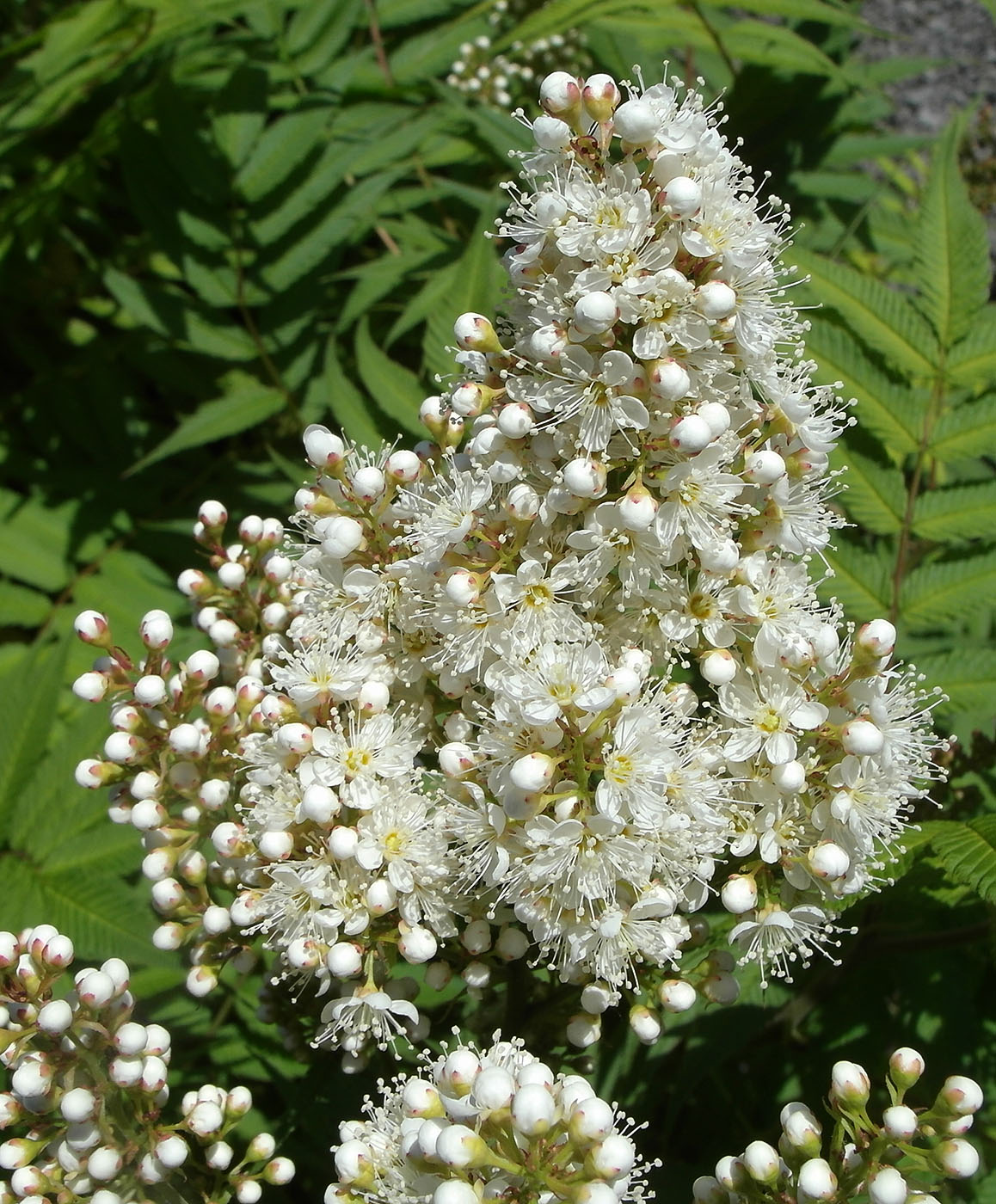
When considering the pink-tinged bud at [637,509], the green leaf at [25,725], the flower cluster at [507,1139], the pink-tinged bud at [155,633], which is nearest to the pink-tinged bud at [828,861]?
the flower cluster at [507,1139]

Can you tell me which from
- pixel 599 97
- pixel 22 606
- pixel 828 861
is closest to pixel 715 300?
pixel 599 97

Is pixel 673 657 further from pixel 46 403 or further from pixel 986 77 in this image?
pixel 986 77

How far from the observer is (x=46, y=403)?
15.1ft

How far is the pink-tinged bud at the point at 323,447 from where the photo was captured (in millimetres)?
2377

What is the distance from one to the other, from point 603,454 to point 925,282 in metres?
1.57

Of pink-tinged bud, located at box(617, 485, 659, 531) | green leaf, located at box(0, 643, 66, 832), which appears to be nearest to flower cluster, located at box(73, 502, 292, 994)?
green leaf, located at box(0, 643, 66, 832)

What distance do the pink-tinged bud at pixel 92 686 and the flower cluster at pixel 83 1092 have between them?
53 cm

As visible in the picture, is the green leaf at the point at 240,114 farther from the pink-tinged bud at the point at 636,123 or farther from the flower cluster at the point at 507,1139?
the flower cluster at the point at 507,1139

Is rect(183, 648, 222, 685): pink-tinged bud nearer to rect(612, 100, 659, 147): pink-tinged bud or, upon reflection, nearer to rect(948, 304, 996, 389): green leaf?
rect(612, 100, 659, 147): pink-tinged bud

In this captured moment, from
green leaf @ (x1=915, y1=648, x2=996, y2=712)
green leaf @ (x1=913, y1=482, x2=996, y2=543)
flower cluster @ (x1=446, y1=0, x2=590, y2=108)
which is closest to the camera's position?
green leaf @ (x1=915, y1=648, x2=996, y2=712)

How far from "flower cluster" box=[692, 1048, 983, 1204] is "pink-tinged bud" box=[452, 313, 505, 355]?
4.99ft

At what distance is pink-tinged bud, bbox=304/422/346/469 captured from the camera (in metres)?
2.38

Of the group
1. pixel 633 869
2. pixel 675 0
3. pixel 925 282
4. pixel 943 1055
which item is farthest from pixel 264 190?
pixel 943 1055

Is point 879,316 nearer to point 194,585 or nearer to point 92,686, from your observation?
point 194,585
